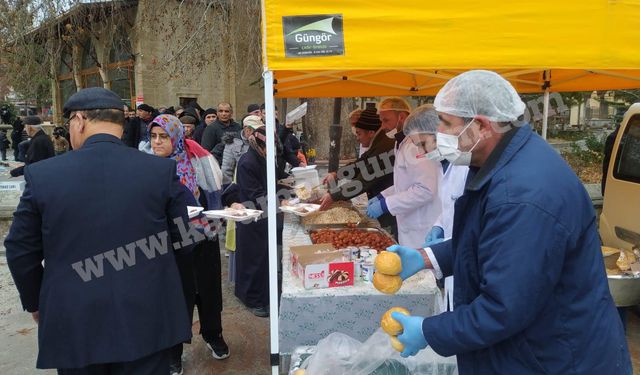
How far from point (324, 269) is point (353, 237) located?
782 mm

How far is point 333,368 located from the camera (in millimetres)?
2232

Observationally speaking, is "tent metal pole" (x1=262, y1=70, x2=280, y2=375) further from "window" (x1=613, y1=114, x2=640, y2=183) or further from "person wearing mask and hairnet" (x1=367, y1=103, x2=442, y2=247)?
"window" (x1=613, y1=114, x2=640, y2=183)

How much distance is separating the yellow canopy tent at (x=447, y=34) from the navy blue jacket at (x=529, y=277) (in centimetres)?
106

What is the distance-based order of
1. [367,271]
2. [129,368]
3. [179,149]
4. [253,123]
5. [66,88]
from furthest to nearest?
[66,88] < [253,123] < [179,149] < [367,271] < [129,368]

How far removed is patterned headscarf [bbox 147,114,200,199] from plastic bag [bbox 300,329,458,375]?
1.64m

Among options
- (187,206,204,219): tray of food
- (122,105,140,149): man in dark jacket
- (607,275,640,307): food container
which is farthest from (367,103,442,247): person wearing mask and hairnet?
(122,105,140,149): man in dark jacket

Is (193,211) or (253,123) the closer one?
(193,211)

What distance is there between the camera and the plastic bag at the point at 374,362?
2.20 metres

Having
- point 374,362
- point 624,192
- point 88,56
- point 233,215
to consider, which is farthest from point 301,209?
point 88,56

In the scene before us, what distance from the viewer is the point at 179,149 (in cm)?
328

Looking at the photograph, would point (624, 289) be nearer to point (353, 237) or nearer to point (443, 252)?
point (353, 237)

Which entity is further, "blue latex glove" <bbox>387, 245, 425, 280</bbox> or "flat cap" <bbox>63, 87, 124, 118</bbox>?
"blue latex glove" <bbox>387, 245, 425, 280</bbox>

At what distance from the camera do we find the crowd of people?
4.20ft

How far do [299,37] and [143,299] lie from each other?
142 centimetres
